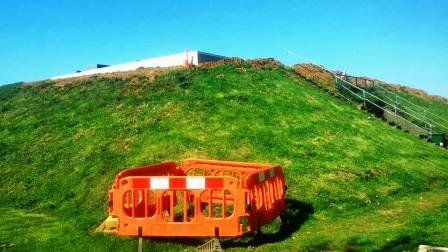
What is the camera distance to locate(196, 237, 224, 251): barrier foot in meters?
8.59

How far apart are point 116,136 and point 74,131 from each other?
2432 millimetres

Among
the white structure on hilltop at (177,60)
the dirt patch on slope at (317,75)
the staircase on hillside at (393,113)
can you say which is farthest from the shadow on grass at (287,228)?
the white structure on hilltop at (177,60)

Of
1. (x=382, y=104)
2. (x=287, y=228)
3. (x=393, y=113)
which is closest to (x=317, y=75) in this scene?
(x=382, y=104)

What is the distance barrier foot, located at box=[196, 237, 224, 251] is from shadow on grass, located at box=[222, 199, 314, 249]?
30 cm

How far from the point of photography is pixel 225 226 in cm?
863

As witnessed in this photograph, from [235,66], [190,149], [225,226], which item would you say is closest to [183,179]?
[225,226]

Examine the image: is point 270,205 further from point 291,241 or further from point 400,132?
point 400,132

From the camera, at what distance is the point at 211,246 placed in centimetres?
865

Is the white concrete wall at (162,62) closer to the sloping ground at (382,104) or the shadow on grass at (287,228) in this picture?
the sloping ground at (382,104)

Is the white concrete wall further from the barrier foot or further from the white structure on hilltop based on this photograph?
the barrier foot

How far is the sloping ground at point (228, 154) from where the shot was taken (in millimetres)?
9852

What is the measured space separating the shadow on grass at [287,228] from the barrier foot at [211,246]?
30 centimetres

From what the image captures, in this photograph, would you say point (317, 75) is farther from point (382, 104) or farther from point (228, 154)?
point (228, 154)

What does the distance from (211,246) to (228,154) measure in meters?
7.17
